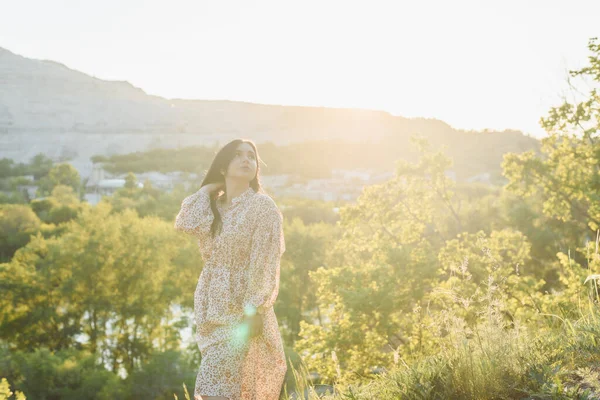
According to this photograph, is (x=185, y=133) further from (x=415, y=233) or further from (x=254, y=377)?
(x=254, y=377)

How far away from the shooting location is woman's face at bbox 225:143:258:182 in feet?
13.6

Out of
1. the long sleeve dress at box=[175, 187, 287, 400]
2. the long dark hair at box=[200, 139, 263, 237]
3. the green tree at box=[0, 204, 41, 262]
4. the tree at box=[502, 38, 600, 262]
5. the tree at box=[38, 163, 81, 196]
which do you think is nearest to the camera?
the long sleeve dress at box=[175, 187, 287, 400]

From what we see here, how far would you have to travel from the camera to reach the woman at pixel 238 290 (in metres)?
3.73

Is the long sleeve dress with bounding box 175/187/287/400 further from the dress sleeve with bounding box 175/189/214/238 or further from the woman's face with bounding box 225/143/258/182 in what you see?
the woman's face with bounding box 225/143/258/182

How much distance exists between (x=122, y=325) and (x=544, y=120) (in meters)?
23.6

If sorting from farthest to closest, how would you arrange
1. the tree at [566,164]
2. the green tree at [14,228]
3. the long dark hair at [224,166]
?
the green tree at [14,228], the tree at [566,164], the long dark hair at [224,166]

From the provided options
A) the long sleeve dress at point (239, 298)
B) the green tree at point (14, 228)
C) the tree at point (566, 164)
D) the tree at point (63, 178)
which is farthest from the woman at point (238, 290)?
the tree at point (63, 178)

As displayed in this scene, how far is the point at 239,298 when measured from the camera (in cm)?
385

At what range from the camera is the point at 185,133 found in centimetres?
18888

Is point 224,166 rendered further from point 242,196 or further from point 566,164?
point 566,164

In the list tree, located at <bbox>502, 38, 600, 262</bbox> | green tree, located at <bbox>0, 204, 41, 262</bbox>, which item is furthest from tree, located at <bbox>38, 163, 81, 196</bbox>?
tree, located at <bbox>502, 38, 600, 262</bbox>

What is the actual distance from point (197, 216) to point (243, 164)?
476mm

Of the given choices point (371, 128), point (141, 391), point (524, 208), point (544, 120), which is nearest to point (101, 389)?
point (141, 391)

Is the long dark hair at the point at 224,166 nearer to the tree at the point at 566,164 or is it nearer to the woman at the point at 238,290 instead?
the woman at the point at 238,290
